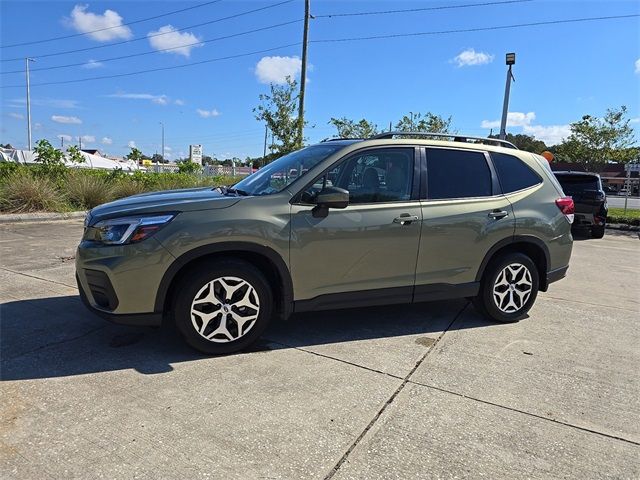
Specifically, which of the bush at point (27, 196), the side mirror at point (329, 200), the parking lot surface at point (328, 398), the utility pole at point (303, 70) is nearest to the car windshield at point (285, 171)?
the side mirror at point (329, 200)

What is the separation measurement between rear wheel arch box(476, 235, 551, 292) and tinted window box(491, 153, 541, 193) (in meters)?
0.52

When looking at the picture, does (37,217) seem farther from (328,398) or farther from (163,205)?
(328,398)

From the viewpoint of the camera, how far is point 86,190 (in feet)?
44.1

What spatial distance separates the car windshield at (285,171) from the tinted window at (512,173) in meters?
1.74

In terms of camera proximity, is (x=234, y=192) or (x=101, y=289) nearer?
(x=101, y=289)

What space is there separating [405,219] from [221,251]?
1.63 m

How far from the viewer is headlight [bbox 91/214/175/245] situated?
11.5 feet

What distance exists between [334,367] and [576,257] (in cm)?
733

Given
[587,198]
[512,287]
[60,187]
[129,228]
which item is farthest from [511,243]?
[60,187]

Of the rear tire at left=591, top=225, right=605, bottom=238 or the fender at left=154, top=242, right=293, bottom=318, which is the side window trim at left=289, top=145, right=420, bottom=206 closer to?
the fender at left=154, top=242, right=293, bottom=318

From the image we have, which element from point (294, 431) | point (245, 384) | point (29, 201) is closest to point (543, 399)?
point (294, 431)

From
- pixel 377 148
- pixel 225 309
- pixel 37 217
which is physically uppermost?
pixel 377 148

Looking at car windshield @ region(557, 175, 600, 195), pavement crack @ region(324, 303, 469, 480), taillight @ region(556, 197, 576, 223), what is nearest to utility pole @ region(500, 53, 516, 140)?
car windshield @ region(557, 175, 600, 195)

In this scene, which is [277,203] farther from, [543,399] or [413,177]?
[543,399]
